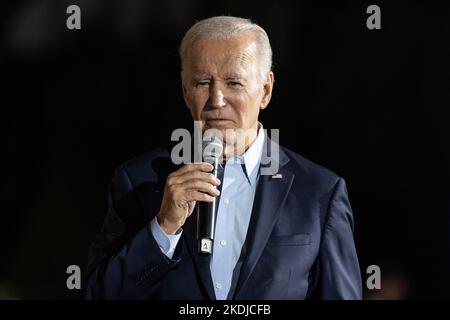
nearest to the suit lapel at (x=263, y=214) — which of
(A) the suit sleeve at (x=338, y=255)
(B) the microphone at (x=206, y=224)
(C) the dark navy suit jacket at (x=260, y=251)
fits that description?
(C) the dark navy suit jacket at (x=260, y=251)

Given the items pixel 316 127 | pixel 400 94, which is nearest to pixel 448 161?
pixel 400 94

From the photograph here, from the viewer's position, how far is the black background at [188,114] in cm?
282

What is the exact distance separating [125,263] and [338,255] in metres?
0.77

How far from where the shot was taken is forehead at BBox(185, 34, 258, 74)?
8.09ft

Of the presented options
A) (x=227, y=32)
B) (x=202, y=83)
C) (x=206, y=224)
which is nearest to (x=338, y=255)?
(x=206, y=224)

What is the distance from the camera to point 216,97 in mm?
2482

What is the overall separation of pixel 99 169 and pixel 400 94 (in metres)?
1.34

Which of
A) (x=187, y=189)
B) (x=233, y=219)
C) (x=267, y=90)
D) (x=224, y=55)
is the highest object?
(x=224, y=55)

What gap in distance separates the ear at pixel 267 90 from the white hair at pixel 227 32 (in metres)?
0.03

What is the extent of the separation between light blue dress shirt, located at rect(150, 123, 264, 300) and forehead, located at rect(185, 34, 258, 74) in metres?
0.28

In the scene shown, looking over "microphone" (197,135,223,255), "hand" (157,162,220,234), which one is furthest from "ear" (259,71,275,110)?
"hand" (157,162,220,234)

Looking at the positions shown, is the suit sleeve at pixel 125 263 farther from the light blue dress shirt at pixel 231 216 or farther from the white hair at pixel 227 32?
the white hair at pixel 227 32

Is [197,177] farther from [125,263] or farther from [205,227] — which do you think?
[125,263]
